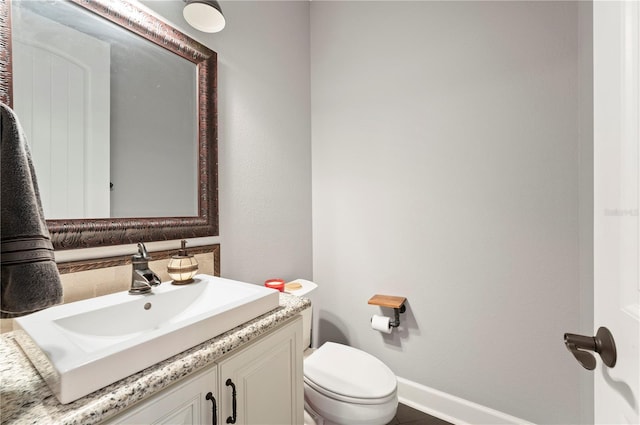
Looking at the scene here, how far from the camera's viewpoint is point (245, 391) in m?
0.74

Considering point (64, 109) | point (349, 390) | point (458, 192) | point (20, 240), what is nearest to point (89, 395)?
point (20, 240)

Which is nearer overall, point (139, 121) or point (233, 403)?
point (233, 403)

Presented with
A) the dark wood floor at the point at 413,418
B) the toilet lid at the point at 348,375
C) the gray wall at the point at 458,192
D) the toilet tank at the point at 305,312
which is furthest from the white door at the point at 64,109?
the dark wood floor at the point at 413,418

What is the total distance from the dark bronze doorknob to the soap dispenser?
1071 mm

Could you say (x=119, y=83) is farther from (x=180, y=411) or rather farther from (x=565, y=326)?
(x=565, y=326)

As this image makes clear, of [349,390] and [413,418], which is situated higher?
[349,390]

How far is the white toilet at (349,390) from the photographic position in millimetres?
1077

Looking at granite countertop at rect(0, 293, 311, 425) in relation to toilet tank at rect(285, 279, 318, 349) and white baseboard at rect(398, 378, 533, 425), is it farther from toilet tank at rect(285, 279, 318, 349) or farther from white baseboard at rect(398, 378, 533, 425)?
white baseboard at rect(398, 378, 533, 425)

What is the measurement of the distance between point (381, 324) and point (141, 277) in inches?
49.3

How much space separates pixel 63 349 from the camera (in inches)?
20.6

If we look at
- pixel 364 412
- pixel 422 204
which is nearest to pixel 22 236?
pixel 364 412

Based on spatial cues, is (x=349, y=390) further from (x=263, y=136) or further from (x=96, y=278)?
(x=263, y=136)
